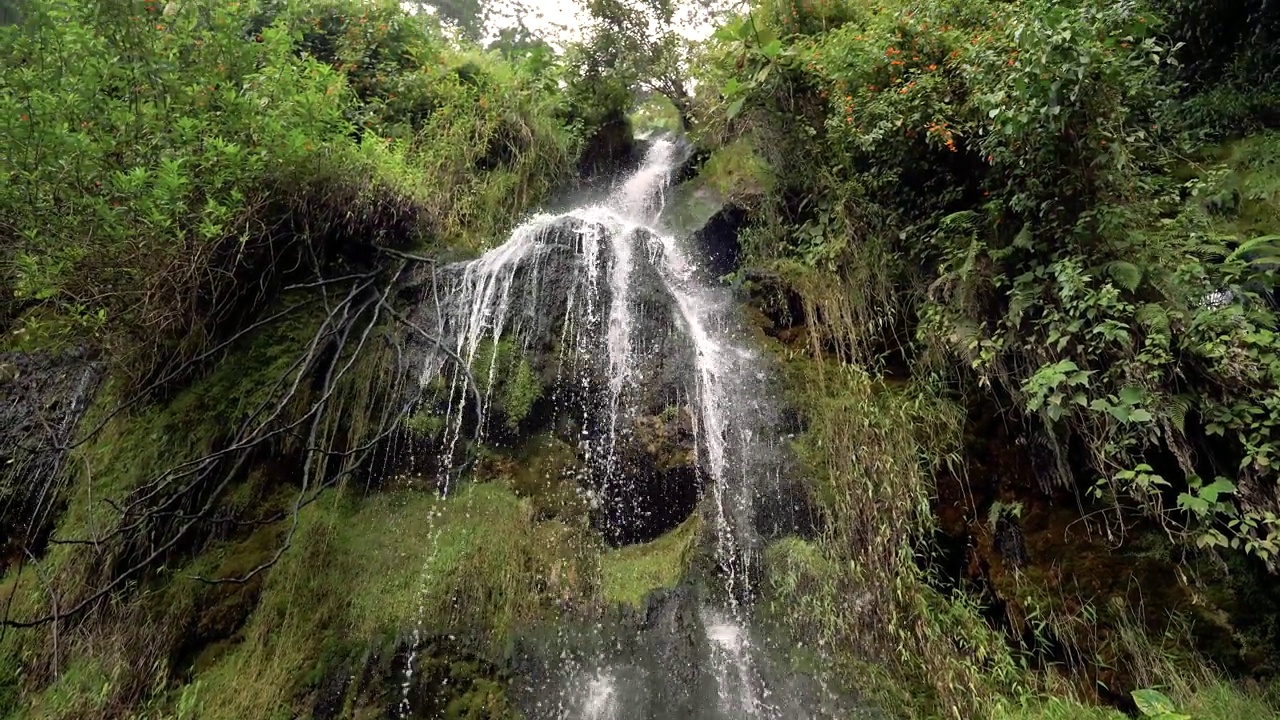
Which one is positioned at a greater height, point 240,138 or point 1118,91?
point 1118,91

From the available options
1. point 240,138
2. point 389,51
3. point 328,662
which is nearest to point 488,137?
point 389,51

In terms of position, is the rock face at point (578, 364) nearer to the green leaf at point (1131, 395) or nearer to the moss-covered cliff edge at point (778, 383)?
the moss-covered cliff edge at point (778, 383)

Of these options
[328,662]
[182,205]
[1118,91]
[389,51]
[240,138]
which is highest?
[1118,91]

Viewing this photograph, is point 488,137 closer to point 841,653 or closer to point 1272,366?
point 841,653

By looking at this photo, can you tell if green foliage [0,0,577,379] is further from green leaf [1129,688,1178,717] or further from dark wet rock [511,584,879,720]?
green leaf [1129,688,1178,717]

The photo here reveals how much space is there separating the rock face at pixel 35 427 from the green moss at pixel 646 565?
4464 millimetres

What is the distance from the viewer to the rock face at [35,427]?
4.64 metres

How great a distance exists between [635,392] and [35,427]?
201 inches

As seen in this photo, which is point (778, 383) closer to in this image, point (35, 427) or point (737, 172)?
point (737, 172)

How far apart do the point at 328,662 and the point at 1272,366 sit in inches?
215

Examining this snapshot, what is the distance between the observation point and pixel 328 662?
3.63 metres

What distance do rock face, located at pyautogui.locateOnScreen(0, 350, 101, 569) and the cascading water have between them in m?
3.07

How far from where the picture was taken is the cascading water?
3482 millimetres

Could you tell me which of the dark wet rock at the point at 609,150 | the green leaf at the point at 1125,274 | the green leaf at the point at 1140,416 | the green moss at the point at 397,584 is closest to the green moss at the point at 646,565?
the green moss at the point at 397,584
